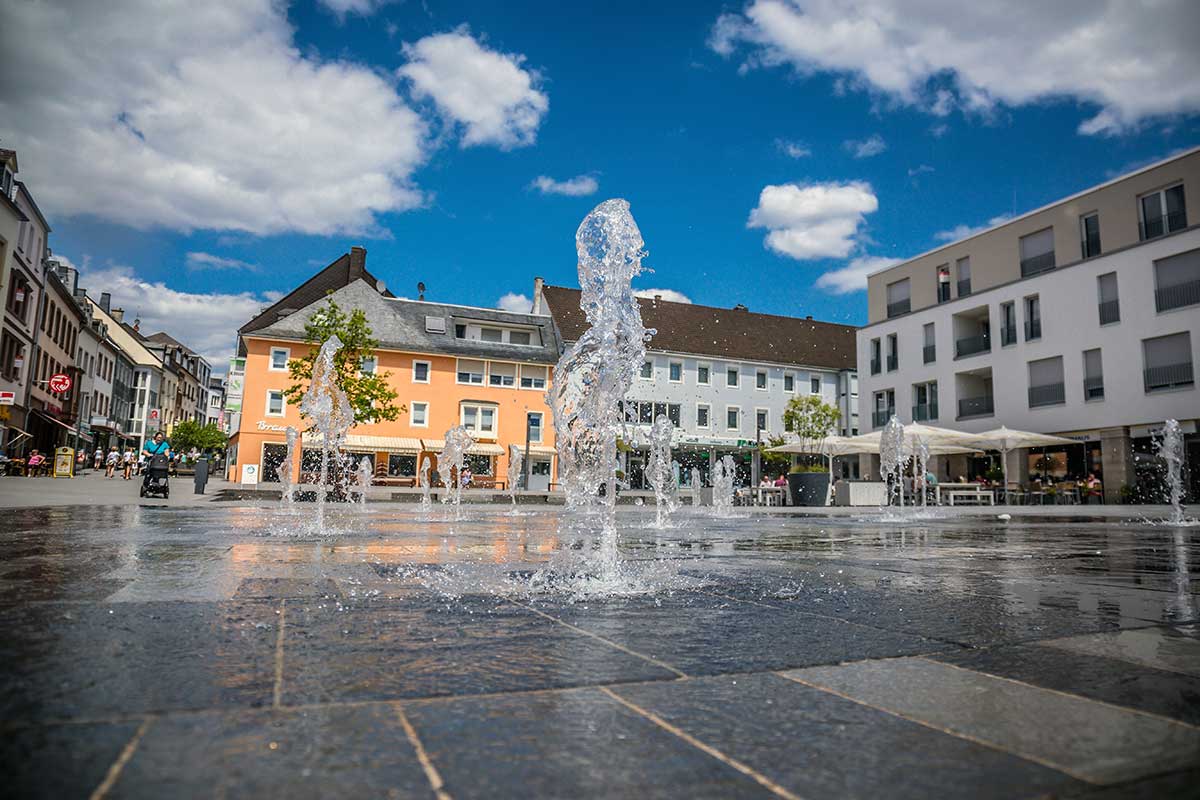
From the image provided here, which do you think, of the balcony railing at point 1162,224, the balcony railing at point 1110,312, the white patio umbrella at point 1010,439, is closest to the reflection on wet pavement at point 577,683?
the white patio umbrella at point 1010,439

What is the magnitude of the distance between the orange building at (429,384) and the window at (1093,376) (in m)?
25.3

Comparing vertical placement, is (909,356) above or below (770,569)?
above

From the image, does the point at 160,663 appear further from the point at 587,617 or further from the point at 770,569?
the point at 770,569

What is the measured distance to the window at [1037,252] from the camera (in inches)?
1254

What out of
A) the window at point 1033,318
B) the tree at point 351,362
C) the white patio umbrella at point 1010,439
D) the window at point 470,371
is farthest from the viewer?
the window at point 470,371

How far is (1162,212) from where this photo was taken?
27.5 meters

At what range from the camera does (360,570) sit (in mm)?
4668

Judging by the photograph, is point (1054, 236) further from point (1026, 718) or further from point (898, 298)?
point (1026, 718)

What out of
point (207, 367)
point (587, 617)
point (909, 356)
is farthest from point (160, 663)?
point (207, 367)

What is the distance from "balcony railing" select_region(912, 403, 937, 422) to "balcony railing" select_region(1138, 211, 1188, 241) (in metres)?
11.9

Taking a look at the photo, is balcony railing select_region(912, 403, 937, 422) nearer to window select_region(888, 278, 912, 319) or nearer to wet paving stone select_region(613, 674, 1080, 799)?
window select_region(888, 278, 912, 319)

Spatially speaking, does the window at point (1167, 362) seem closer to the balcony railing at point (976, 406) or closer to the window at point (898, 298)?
the balcony railing at point (976, 406)

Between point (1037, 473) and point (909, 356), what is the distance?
9.32 metres

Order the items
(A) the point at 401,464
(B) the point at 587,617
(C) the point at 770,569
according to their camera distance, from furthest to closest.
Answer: (A) the point at 401,464, (C) the point at 770,569, (B) the point at 587,617
